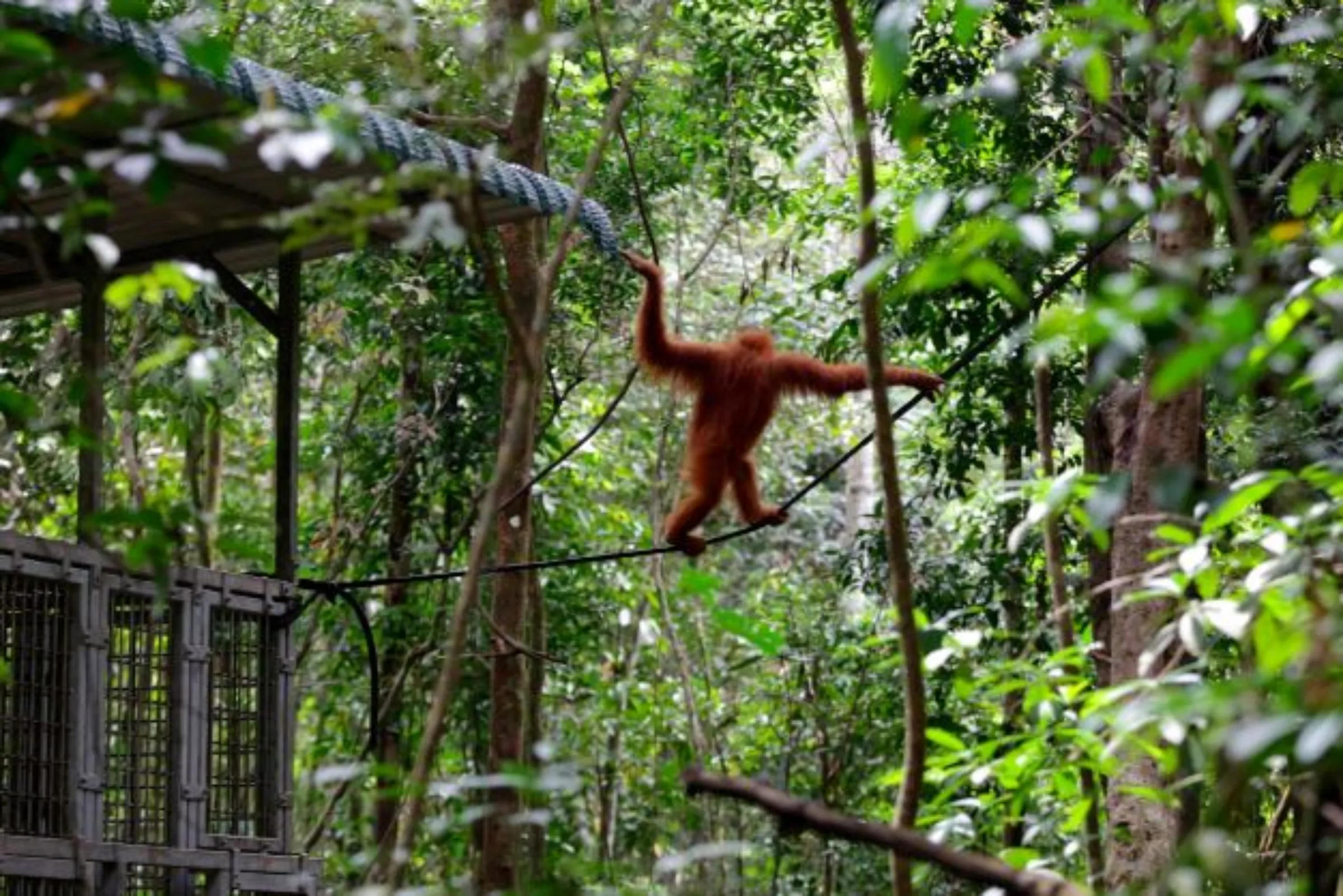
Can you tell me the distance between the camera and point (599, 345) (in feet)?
38.9

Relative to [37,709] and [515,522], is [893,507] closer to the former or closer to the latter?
[37,709]

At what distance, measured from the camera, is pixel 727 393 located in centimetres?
745

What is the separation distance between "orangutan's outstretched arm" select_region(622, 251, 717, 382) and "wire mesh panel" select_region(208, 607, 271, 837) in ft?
5.33

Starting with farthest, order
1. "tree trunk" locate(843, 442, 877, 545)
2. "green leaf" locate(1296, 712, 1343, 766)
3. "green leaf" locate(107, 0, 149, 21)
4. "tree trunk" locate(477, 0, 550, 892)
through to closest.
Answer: "tree trunk" locate(843, 442, 877, 545) < "tree trunk" locate(477, 0, 550, 892) < "green leaf" locate(107, 0, 149, 21) < "green leaf" locate(1296, 712, 1343, 766)

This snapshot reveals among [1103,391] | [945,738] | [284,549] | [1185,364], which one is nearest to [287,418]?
[284,549]

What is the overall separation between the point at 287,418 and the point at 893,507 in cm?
429

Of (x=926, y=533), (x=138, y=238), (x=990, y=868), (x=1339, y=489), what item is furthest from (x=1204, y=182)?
(x=926, y=533)

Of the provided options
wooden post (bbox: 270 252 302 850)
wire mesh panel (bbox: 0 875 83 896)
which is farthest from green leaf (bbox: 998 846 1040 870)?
wooden post (bbox: 270 252 302 850)

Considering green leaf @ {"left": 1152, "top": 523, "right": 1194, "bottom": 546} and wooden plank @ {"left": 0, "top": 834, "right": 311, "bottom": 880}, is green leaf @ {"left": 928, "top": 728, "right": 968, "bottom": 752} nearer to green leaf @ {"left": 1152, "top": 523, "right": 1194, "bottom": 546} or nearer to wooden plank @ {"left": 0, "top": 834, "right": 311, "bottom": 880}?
green leaf @ {"left": 1152, "top": 523, "right": 1194, "bottom": 546}

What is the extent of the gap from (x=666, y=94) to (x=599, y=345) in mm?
1920

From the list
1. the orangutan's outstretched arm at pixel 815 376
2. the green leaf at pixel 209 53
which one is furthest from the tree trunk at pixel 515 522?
the green leaf at pixel 209 53

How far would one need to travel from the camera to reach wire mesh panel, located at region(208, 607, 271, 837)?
6.54 m

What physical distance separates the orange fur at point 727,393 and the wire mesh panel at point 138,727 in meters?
1.92

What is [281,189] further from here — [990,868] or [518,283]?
[990,868]
